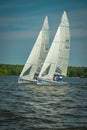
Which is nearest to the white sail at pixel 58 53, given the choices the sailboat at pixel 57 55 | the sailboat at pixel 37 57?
the sailboat at pixel 57 55

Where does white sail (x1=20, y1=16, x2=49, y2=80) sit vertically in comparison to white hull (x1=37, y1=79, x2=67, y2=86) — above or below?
above

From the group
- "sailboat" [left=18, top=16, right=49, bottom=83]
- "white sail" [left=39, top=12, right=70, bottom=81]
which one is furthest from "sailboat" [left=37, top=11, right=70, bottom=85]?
"sailboat" [left=18, top=16, right=49, bottom=83]

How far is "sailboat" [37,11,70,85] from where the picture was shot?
69750 mm

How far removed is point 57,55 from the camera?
7025 centimetres

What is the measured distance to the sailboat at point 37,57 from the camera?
7431 cm

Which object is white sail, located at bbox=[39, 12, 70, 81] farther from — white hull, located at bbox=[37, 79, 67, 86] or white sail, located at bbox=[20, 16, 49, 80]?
white sail, located at bbox=[20, 16, 49, 80]

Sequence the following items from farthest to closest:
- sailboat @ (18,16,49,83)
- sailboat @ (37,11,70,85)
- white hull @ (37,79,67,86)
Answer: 1. sailboat @ (18,16,49,83)
2. sailboat @ (37,11,70,85)
3. white hull @ (37,79,67,86)

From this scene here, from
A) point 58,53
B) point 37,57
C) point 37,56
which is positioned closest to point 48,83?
point 58,53

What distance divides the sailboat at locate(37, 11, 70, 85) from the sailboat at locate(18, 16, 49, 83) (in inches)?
151

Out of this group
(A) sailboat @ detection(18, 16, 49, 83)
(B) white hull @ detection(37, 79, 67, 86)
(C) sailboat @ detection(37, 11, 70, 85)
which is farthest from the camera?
(A) sailboat @ detection(18, 16, 49, 83)

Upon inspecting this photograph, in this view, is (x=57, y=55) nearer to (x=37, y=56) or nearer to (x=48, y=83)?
(x=48, y=83)

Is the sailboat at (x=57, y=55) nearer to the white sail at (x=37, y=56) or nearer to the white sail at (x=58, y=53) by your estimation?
the white sail at (x=58, y=53)

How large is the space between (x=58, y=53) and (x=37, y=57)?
619cm

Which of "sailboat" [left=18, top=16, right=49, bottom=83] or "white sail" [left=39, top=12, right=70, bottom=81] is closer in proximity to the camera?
"white sail" [left=39, top=12, right=70, bottom=81]
